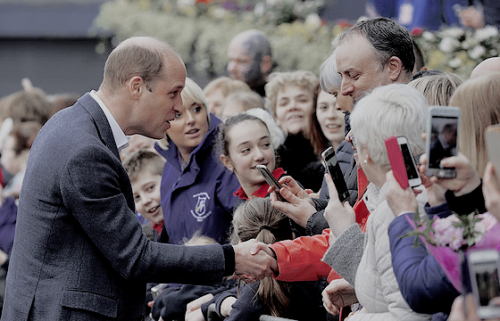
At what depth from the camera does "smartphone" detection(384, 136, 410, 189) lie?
2.64 meters

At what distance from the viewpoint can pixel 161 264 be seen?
343cm

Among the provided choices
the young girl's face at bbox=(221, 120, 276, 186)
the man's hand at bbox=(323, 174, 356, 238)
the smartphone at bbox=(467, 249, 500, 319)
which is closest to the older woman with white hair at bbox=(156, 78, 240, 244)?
the young girl's face at bbox=(221, 120, 276, 186)

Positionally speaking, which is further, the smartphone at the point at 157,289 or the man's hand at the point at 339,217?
the smartphone at the point at 157,289

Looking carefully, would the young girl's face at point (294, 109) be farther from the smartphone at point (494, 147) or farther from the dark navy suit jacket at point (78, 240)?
the smartphone at point (494, 147)

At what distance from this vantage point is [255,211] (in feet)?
13.2

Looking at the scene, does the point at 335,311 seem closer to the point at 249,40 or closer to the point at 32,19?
the point at 249,40

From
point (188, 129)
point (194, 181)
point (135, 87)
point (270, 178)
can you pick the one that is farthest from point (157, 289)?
point (135, 87)

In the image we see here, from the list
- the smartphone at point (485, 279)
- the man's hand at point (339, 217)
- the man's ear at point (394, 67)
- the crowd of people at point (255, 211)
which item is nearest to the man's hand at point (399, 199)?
the crowd of people at point (255, 211)

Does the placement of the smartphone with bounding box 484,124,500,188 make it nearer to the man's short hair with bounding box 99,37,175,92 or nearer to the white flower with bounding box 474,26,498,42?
the man's short hair with bounding box 99,37,175,92

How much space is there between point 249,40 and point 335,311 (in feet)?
13.4

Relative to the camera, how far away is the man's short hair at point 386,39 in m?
3.84

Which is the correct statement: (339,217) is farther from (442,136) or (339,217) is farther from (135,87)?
(135,87)

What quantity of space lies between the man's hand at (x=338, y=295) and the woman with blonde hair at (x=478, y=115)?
1.06 metres

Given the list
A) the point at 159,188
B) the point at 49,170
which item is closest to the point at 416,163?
the point at 49,170
